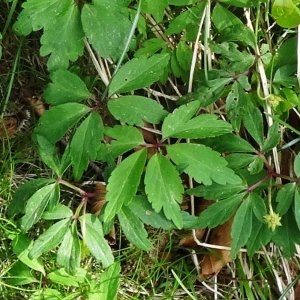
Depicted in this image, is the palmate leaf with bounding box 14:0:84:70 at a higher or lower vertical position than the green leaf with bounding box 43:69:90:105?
higher

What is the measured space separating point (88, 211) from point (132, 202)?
0.61 feet

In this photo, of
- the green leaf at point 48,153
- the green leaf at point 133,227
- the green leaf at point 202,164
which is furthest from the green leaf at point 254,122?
the green leaf at point 48,153

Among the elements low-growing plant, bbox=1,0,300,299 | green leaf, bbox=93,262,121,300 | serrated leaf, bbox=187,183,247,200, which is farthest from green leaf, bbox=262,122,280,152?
green leaf, bbox=93,262,121,300

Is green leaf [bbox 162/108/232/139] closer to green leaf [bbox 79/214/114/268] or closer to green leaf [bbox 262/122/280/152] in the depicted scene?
green leaf [bbox 262/122/280/152]

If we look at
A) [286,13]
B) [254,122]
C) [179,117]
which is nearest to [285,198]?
[254,122]

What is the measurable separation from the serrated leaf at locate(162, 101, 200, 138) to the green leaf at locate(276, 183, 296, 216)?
26cm

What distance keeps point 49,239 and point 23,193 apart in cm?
13

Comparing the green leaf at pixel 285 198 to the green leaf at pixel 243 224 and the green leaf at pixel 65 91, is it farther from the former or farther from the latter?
the green leaf at pixel 65 91

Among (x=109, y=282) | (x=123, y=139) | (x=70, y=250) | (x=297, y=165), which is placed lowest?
Result: (x=109, y=282)

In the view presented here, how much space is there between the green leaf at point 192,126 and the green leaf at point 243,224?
0.56 ft

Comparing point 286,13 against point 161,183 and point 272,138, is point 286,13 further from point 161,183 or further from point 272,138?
point 161,183

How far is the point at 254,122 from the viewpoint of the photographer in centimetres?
146

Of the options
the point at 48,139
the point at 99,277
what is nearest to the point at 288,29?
the point at 48,139

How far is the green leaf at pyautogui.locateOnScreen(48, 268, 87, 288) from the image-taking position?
157cm
